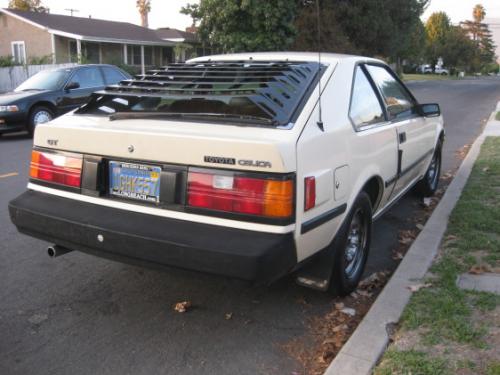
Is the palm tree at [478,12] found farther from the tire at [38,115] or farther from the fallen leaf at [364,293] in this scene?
the fallen leaf at [364,293]

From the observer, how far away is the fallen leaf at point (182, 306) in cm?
360

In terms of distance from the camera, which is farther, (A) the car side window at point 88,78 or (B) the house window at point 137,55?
(B) the house window at point 137,55

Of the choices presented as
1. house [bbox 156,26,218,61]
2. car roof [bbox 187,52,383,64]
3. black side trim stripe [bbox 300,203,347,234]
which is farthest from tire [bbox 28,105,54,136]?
house [bbox 156,26,218,61]

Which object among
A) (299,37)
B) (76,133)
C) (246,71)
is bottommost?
(76,133)

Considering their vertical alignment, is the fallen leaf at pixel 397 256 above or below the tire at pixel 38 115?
below

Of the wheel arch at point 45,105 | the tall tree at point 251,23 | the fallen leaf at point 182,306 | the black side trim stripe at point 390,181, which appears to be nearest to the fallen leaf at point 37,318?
the fallen leaf at point 182,306

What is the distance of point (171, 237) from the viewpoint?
295 centimetres

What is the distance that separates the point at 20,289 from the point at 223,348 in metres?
1.66

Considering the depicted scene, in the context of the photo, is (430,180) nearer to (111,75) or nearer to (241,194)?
(241,194)

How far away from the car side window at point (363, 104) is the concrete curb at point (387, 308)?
114cm

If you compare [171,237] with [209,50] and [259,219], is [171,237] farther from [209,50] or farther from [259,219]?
[209,50]

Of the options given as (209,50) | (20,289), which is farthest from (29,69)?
(20,289)

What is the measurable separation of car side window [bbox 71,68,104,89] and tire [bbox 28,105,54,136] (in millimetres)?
960

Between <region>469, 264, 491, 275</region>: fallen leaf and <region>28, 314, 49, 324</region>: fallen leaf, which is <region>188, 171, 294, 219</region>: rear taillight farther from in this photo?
<region>469, 264, 491, 275</region>: fallen leaf
